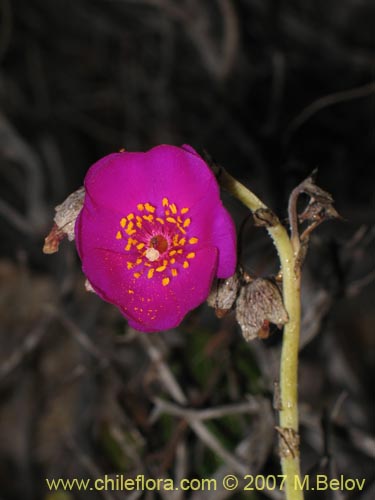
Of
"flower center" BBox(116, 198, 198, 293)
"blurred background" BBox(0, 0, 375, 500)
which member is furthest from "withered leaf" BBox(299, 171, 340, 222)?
"blurred background" BBox(0, 0, 375, 500)

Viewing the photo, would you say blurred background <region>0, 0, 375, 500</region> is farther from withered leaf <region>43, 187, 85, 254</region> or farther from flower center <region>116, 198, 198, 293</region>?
withered leaf <region>43, 187, 85, 254</region>

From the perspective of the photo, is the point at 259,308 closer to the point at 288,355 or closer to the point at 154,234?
the point at 288,355

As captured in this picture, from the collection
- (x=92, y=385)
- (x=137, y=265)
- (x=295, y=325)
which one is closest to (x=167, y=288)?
(x=137, y=265)

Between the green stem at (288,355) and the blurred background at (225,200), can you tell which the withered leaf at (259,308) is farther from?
the blurred background at (225,200)

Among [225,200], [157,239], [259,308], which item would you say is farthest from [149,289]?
[225,200]

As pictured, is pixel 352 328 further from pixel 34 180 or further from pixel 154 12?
pixel 154 12

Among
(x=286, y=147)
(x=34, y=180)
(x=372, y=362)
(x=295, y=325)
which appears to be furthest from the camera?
(x=372, y=362)
